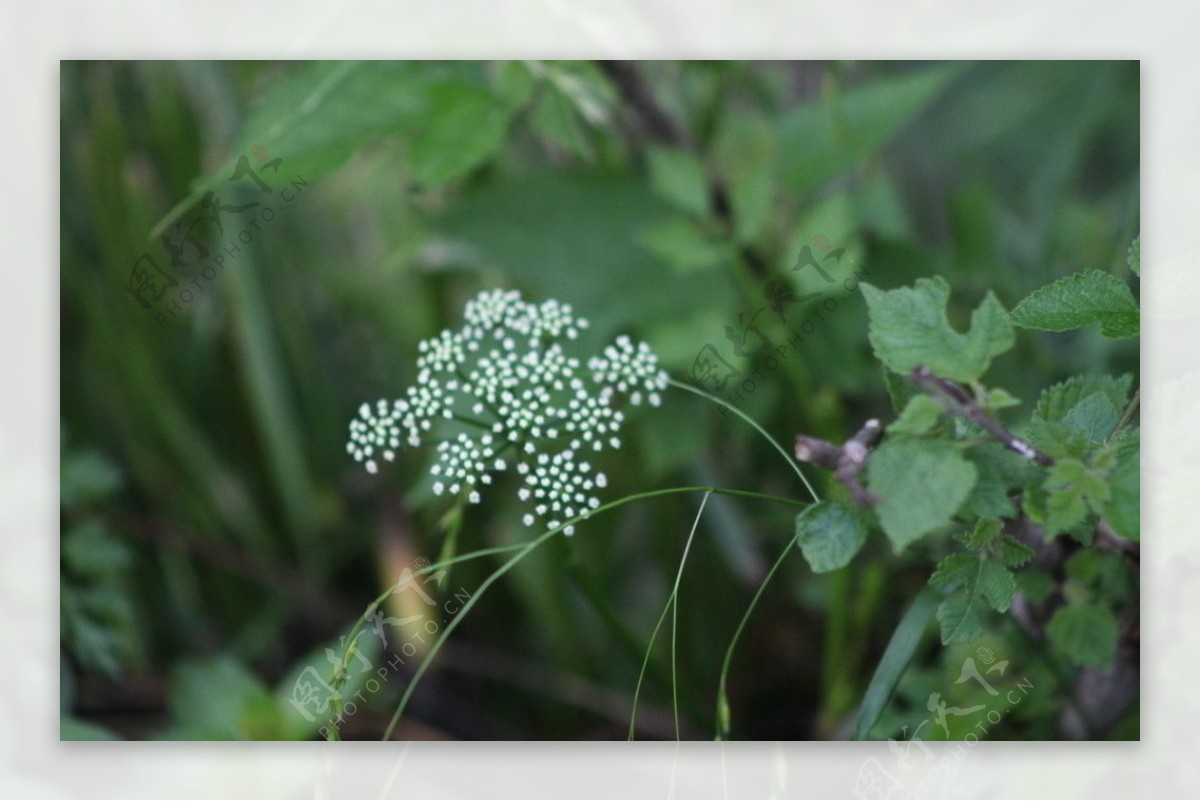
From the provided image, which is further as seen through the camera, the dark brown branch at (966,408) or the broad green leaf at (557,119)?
the broad green leaf at (557,119)

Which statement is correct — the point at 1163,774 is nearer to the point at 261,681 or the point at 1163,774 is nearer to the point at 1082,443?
the point at 1082,443

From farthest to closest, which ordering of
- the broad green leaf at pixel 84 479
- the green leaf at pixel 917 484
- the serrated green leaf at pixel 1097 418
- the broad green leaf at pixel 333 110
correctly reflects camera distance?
the broad green leaf at pixel 84 479 → the broad green leaf at pixel 333 110 → the serrated green leaf at pixel 1097 418 → the green leaf at pixel 917 484

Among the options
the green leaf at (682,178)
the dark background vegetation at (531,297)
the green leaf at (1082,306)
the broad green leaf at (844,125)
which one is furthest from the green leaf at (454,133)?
the green leaf at (1082,306)

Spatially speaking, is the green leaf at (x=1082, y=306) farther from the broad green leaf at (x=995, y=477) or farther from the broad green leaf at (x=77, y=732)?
the broad green leaf at (x=77, y=732)

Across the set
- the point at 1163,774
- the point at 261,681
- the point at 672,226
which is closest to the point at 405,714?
the point at 261,681

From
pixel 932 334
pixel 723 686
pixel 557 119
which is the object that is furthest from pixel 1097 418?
pixel 557 119
